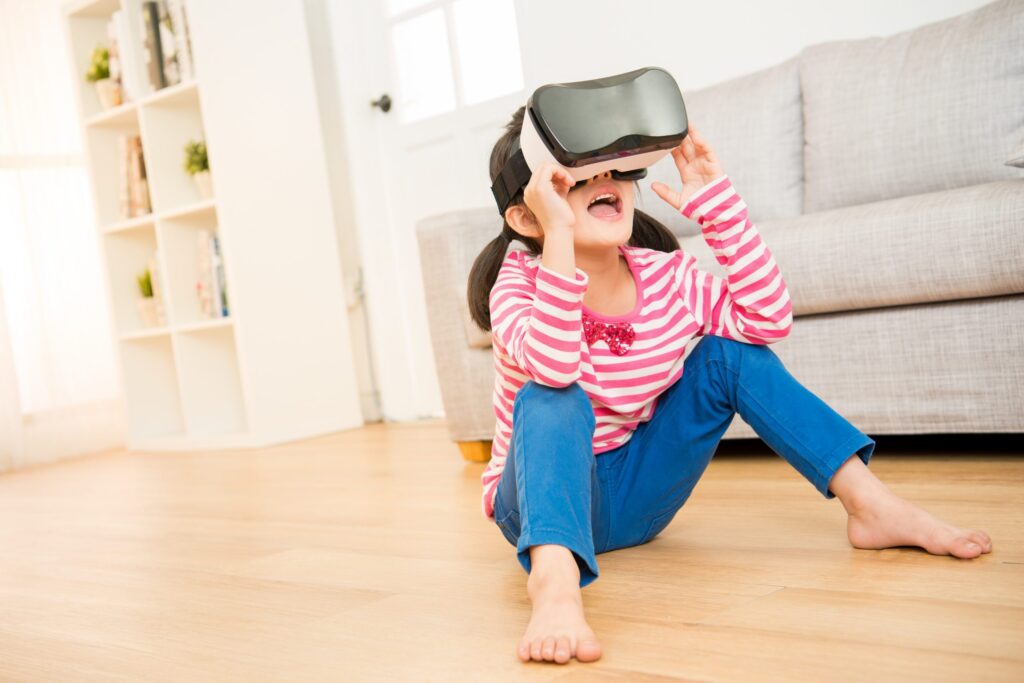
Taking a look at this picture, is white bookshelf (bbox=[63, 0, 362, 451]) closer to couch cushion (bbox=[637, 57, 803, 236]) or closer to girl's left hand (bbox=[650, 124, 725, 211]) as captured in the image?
couch cushion (bbox=[637, 57, 803, 236])

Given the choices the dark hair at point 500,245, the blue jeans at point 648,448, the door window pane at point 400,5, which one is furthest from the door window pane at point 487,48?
the blue jeans at point 648,448

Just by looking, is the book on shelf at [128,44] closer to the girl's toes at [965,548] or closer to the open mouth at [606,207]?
the open mouth at [606,207]

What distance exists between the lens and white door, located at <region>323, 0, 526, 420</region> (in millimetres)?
3176

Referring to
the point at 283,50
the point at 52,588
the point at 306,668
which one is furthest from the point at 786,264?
the point at 283,50

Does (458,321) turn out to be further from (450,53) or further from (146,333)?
(146,333)

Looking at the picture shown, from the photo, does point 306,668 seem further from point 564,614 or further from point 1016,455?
point 1016,455

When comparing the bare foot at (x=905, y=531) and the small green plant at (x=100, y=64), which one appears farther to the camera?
the small green plant at (x=100, y=64)

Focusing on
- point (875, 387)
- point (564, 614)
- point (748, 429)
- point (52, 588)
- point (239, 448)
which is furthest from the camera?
point (239, 448)

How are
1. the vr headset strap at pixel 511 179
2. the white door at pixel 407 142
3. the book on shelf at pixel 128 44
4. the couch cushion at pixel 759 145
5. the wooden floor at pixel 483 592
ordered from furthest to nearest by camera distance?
1. the book on shelf at pixel 128 44
2. the white door at pixel 407 142
3. the couch cushion at pixel 759 145
4. the vr headset strap at pixel 511 179
5. the wooden floor at pixel 483 592

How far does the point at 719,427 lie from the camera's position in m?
1.15

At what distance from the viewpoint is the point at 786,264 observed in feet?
5.68

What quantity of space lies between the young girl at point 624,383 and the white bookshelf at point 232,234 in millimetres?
2106

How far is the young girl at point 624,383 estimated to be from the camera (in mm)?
1000

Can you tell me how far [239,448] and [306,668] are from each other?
93.1 inches
